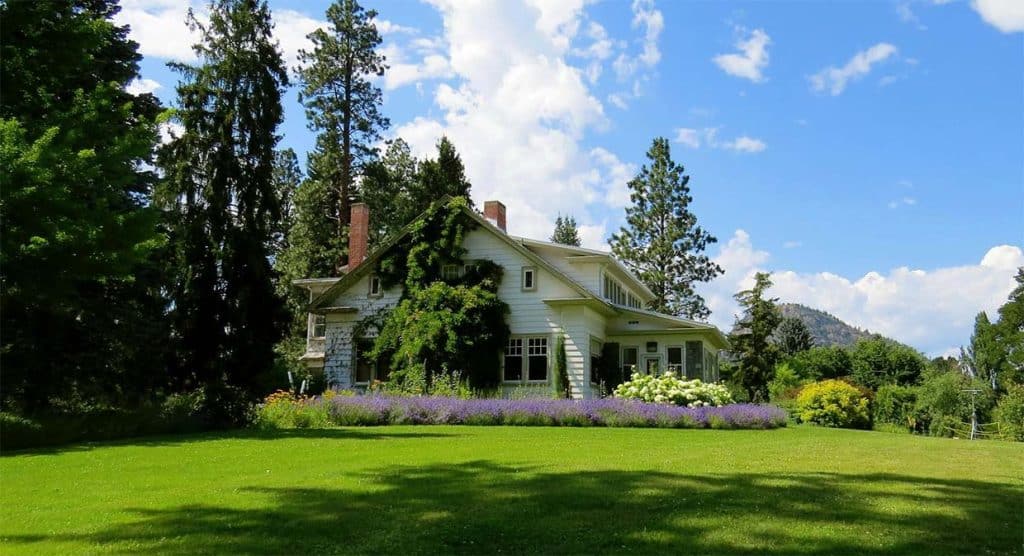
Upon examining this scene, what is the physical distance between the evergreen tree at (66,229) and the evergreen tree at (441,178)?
29.1 metres

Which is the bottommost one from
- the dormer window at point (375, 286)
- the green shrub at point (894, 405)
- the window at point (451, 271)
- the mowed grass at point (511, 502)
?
the green shrub at point (894, 405)

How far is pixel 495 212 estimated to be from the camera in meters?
34.3

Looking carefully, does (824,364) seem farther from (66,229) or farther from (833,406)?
(66,229)

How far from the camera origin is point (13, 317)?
667 inches

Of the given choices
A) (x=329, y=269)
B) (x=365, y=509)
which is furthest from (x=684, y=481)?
(x=329, y=269)

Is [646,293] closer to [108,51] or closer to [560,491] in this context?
[108,51]

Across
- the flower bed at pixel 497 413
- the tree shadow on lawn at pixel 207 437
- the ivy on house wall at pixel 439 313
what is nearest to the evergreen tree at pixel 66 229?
the tree shadow on lawn at pixel 207 437

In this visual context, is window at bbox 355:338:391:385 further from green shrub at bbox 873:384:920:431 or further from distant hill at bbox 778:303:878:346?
distant hill at bbox 778:303:878:346

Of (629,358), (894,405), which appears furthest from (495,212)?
(894,405)

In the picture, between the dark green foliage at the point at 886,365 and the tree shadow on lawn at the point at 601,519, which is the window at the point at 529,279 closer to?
the tree shadow on lawn at the point at 601,519

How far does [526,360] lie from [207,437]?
587 inches

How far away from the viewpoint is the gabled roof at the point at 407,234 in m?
28.6

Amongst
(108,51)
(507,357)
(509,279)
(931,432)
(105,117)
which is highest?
(108,51)

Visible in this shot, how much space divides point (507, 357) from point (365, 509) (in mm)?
22189
